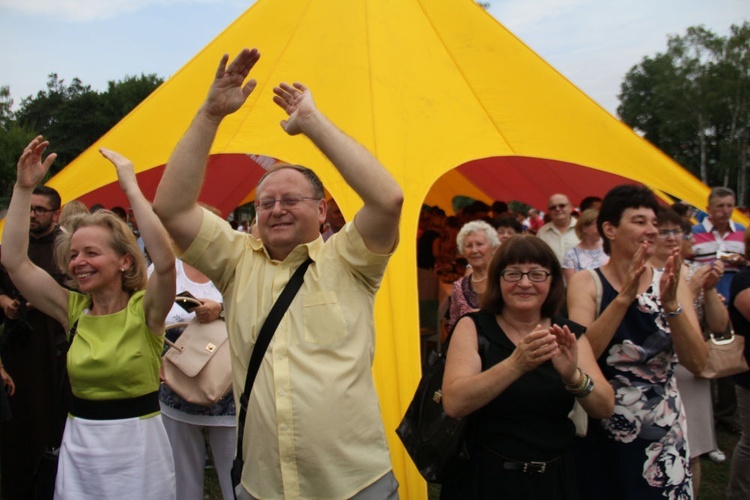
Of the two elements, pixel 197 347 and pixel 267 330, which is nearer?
pixel 267 330

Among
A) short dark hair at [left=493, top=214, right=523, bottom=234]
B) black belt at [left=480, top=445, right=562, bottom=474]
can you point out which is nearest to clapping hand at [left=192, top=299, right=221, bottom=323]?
black belt at [left=480, top=445, right=562, bottom=474]

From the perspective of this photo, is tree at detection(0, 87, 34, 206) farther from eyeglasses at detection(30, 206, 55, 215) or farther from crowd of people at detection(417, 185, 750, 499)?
crowd of people at detection(417, 185, 750, 499)

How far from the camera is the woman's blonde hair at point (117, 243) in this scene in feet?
8.36

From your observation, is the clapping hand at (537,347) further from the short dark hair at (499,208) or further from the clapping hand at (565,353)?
the short dark hair at (499,208)

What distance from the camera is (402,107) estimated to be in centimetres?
463

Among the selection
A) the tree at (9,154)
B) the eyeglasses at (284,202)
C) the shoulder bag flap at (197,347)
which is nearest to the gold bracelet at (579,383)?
the eyeglasses at (284,202)

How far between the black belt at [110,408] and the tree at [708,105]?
155 ft

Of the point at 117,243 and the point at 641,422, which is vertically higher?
the point at 117,243

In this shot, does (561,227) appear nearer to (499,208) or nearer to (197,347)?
(499,208)

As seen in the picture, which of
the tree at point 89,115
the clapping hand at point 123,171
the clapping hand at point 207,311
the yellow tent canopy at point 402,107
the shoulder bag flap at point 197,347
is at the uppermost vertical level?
the tree at point 89,115

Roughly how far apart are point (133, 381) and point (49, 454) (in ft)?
2.08

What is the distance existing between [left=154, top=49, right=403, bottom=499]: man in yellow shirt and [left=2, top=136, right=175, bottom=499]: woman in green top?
1.79ft

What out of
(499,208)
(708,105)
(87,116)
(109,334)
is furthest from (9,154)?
(708,105)

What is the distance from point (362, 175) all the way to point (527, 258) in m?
0.95
